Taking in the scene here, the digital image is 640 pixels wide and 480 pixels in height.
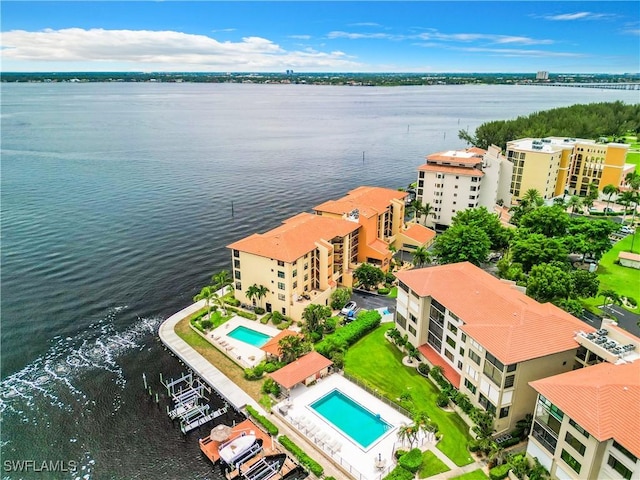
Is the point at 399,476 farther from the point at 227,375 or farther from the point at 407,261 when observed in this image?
the point at 407,261

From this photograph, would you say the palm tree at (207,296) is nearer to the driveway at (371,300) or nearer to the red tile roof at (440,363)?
the driveway at (371,300)

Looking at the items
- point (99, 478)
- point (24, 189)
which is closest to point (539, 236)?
point (99, 478)

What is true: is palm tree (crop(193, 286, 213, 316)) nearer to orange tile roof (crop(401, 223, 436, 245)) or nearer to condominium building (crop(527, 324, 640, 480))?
orange tile roof (crop(401, 223, 436, 245))

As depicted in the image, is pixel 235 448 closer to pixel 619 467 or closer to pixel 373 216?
pixel 619 467

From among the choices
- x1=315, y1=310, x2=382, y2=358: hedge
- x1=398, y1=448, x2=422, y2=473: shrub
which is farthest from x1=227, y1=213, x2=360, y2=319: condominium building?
x1=398, y1=448, x2=422, y2=473: shrub

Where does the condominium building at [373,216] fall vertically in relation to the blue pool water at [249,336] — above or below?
above

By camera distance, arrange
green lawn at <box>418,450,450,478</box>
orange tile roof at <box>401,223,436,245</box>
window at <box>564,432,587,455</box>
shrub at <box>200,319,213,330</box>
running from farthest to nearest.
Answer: orange tile roof at <box>401,223,436,245</box>, shrub at <box>200,319,213,330</box>, green lawn at <box>418,450,450,478</box>, window at <box>564,432,587,455</box>

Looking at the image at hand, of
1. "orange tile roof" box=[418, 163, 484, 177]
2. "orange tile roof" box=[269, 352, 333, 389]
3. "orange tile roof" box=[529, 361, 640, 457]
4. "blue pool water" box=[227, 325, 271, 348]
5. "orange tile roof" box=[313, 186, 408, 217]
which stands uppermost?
"orange tile roof" box=[418, 163, 484, 177]

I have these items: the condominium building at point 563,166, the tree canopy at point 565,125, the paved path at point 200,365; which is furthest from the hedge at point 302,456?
the tree canopy at point 565,125
